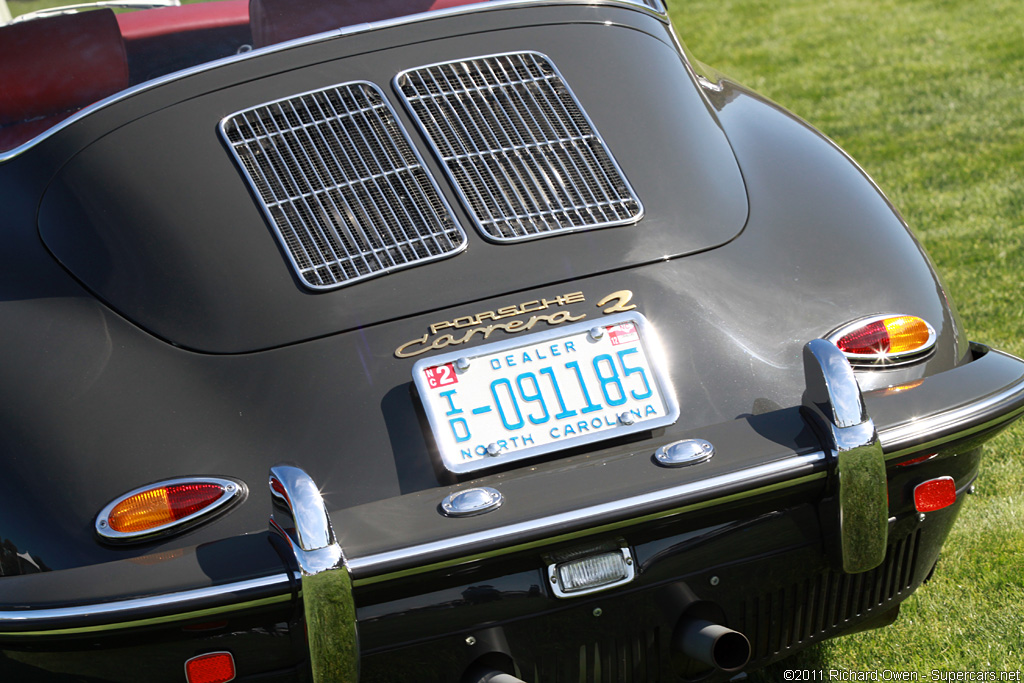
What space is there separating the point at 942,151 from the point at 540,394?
17.2 ft

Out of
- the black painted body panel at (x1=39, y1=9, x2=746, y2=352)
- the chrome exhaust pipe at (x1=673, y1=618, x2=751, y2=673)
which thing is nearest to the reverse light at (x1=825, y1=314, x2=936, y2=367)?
the black painted body panel at (x1=39, y1=9, x2=746, y2=352)

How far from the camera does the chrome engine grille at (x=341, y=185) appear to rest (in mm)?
2352

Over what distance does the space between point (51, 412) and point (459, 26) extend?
57.1 inches

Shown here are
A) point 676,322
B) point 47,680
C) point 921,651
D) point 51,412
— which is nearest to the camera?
point 47,680

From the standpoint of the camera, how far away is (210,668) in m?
1.91

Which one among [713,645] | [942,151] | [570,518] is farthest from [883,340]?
[942,151]

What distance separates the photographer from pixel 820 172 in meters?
2.74

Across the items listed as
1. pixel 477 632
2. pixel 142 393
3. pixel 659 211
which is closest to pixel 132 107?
pixel 142 393

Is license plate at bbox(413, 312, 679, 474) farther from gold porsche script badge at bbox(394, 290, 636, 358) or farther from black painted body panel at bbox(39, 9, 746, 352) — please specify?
black painted body panel at bbox(39, 9, 746, 352)

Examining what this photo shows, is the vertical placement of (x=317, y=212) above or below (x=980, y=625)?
above

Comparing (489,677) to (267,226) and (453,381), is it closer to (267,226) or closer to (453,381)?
(453,381)

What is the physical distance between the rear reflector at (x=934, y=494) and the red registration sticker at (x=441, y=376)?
994 mm

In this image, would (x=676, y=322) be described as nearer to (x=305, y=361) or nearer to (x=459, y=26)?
(x=305, y=361)

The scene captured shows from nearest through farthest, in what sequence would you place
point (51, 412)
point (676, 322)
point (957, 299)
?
point (51, 412)
point (676, 322)
point (957, 299)
